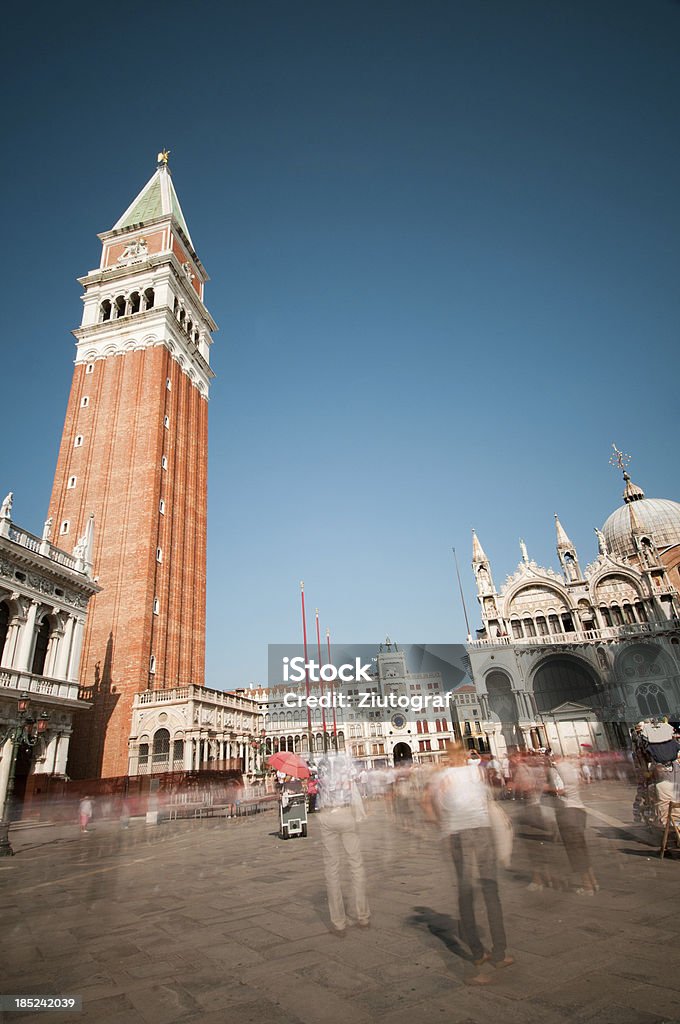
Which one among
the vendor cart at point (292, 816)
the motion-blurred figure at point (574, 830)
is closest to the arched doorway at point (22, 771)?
the vendor cart at point (292, 816)

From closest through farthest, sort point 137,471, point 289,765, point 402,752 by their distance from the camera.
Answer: point 289,765 → point 137,471 → point 402,752

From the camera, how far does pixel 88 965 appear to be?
452 centimetres

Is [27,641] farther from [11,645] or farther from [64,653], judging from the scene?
[64,653]

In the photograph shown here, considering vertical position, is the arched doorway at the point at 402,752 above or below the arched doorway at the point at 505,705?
below

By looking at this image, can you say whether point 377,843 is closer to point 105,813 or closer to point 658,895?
point 658,895

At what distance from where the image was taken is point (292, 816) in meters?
13.9

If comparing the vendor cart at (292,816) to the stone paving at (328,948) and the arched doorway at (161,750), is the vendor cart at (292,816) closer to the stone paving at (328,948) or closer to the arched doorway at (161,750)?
the stone paving at (328,948)

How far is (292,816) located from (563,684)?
35.6 metres

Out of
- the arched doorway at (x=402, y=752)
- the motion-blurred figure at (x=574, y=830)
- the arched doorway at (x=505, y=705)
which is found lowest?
the motion-blurred figure at (x=574, y=830)

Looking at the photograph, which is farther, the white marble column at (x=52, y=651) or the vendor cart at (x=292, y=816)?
the white marble column at (x=52, y=651)

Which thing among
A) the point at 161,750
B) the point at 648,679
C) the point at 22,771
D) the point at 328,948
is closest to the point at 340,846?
the point at 328,948

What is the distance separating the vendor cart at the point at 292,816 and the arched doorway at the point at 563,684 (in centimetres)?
3363

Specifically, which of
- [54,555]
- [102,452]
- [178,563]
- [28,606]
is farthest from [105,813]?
[102,452]

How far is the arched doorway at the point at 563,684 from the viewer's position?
4253 cm
